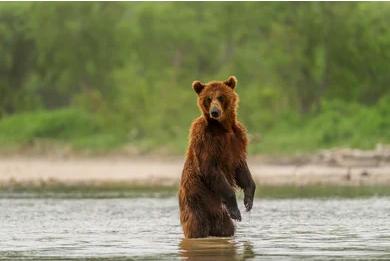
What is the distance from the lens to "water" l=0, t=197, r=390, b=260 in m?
10.4

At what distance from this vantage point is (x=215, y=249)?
420 inches

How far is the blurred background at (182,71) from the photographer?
1330 inches

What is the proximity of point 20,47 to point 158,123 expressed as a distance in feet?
29.9

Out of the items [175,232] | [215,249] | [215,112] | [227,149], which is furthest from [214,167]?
[175,232]

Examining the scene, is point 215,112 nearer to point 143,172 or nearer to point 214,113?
point 214,113

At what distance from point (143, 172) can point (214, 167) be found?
56.4ft

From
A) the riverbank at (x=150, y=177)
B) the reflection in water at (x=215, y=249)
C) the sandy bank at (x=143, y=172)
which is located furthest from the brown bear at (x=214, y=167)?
the sandy bank at (x=143, y=172)

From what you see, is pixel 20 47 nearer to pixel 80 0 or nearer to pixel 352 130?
pixel 80 0

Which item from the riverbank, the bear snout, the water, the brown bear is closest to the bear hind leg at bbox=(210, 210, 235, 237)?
the brown bear

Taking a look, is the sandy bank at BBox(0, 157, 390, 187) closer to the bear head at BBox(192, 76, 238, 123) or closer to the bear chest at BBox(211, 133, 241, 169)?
the bear chest at BBox(211, 133, 241, 169)

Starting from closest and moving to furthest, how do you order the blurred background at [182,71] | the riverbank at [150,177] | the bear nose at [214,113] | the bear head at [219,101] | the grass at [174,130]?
the bear nose at [214,113]
the bear head at [219,101]
the riverbank at [150,177]
the grass at [174,130]
the blurred background at [182,71]

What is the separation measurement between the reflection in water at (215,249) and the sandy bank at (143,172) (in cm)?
1232

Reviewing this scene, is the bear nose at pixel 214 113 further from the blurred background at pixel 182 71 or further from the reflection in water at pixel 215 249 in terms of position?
the blurred background at pixel 182 71

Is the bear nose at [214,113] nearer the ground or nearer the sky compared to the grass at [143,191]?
nearer the sky
